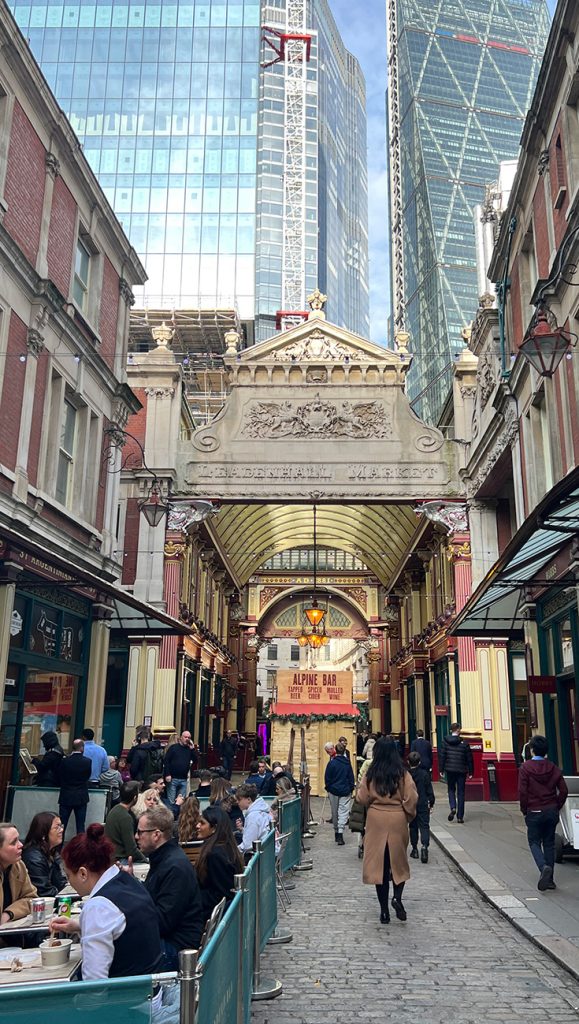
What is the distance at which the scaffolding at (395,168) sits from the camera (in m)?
118

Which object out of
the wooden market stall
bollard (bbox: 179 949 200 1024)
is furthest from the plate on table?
the wooden market stall

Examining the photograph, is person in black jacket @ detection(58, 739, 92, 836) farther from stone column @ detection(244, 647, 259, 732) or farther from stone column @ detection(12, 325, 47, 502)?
stone column @ detection(244, 647, 259, 732)

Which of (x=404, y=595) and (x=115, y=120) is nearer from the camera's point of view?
(x=404, y=595)

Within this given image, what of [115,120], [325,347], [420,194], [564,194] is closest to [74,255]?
[564,194]

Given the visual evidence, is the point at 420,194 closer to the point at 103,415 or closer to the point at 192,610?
the point at 192,610

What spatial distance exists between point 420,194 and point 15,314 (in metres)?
99.0

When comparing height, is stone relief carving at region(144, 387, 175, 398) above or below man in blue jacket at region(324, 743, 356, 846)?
above

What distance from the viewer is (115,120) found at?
59.0m

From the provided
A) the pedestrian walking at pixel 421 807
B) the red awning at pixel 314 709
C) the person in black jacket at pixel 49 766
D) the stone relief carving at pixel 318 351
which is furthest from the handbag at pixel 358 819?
the stone relief carving at pixel 318 351

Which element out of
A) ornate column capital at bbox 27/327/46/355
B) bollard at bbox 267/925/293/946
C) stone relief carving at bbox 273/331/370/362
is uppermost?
stone relief carving at bbox 273/331/370/362

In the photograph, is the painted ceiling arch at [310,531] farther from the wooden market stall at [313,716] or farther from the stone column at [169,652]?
the wooden market stall at [313,716]

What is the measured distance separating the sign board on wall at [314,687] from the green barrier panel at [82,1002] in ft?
65.9

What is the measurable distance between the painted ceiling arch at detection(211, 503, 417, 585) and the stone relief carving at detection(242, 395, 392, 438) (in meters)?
6.41

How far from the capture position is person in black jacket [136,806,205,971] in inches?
197
